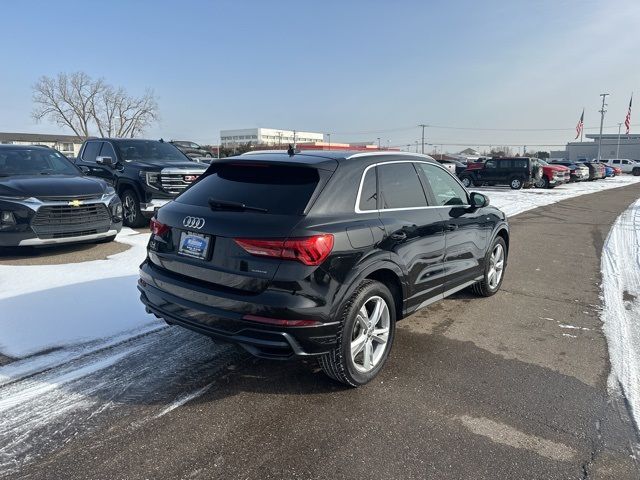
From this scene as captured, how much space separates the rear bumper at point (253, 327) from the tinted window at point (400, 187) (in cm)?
127

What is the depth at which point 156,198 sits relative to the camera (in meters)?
9.56

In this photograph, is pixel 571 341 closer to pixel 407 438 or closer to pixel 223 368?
pixel 407 438

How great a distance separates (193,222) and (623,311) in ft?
16.5

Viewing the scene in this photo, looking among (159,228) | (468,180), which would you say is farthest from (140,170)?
(468,180)

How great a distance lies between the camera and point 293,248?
10.0 feet

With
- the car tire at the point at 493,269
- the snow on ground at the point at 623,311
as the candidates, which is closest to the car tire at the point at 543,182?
the snow on ground at the point at 623,311

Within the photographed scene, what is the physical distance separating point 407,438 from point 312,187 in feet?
5.90

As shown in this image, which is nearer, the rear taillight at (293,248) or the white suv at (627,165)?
the rear taillight at (293,248)

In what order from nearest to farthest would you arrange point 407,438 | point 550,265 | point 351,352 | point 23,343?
point 407,438 < point 351,352 < point 23,343 < point 550,265

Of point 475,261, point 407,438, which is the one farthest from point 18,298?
point 475,261

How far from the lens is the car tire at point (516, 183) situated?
26.7 metres

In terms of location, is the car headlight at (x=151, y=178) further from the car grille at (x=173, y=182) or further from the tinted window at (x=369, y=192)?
the tinted window at (x=369, y=192)

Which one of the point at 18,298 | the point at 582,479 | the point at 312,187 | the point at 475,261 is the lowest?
the point at 582,479

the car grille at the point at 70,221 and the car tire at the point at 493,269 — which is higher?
the car grille at the point at 70,221
